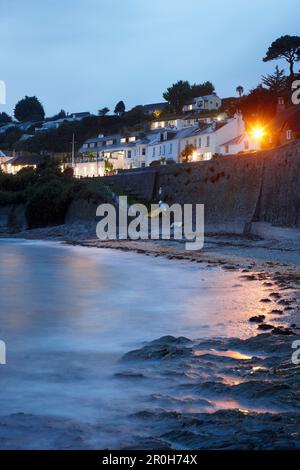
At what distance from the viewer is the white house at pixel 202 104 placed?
7806cm

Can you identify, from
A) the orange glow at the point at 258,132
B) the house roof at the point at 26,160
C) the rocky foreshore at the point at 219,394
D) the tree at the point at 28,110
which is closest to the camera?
the rocky foreshore at the point at 219,394

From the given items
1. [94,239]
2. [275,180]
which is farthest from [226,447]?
[94,239]

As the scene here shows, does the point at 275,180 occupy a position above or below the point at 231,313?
above

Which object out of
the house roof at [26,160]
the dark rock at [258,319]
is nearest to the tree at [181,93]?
the house roof at [26,160]

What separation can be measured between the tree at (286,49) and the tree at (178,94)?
32083mm

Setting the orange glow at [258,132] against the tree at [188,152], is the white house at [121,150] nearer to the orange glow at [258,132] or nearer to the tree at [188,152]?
the tree at [188,152]

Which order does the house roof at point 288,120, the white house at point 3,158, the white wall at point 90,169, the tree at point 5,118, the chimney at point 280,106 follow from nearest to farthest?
1. the house roof at point 288,120
2. the chimney at point 280,106
3. the white wall at point 90,169
4. the white house at point 3,158
5. the tree at point 5,118

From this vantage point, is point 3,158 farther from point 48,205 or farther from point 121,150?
point 48,205

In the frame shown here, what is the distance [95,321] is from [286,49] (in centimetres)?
4576

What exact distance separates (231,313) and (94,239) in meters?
24.2

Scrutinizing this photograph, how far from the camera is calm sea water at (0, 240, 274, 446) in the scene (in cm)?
555

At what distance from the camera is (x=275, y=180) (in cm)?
2673

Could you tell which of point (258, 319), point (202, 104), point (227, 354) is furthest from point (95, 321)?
point (202, 104)

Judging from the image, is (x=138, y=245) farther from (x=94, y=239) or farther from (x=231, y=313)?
(x=231, y=313)
